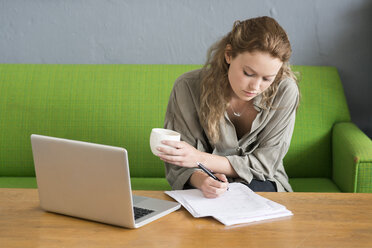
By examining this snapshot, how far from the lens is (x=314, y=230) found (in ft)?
3.86

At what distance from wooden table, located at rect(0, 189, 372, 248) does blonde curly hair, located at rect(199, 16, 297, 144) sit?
0.51m

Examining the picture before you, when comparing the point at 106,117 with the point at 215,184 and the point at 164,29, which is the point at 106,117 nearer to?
the point at 164,29

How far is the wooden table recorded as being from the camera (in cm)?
110

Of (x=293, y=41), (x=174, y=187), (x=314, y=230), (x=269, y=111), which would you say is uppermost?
(x=293, y=41)

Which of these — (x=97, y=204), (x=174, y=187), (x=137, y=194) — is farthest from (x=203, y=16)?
(x=97, y=204)

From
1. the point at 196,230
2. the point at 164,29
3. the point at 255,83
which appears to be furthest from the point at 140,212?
the point at 164,29

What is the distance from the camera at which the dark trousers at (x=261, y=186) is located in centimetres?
173

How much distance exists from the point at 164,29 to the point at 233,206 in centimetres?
141

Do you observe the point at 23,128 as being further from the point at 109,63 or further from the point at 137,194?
the point at 137,194

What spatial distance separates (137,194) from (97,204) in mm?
241

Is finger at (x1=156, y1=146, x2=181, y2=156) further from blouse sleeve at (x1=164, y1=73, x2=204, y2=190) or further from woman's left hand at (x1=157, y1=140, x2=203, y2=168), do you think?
blouse sleeve at (x1=164, y1=73, x2=204, y2=190)

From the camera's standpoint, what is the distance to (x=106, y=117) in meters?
2.30

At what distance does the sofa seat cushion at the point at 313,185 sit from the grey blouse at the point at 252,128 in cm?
35

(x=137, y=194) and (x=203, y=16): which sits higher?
(x=203, y=16)
